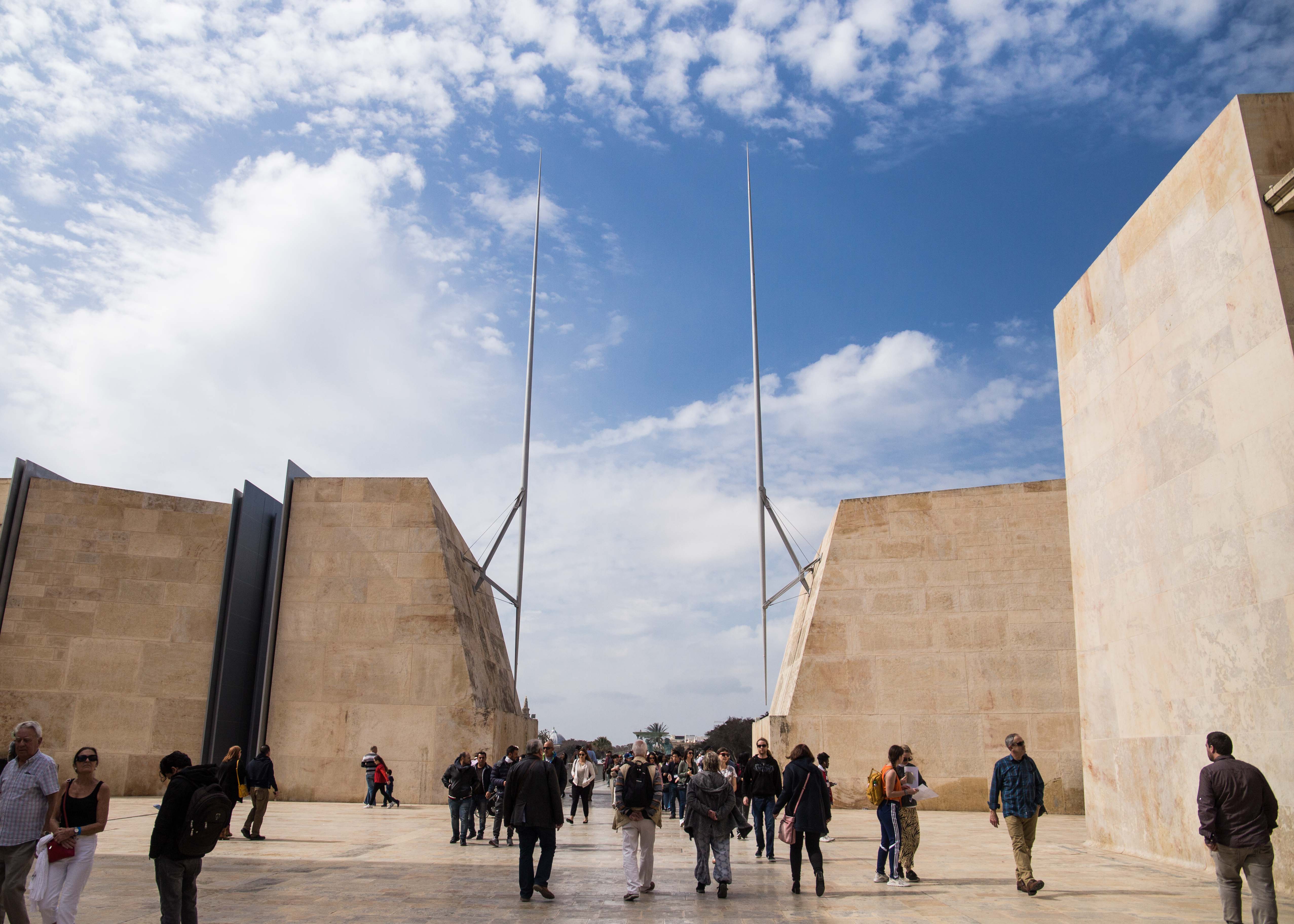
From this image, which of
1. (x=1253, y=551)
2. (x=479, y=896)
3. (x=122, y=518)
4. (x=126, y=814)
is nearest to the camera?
(x=479, y=896)

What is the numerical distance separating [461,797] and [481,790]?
0.44 meters

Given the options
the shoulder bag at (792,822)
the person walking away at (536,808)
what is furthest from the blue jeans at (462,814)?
the shoulder bag at (792,822)

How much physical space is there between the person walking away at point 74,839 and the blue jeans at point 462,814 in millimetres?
7053

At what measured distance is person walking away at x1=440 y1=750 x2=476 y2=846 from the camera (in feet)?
40.6

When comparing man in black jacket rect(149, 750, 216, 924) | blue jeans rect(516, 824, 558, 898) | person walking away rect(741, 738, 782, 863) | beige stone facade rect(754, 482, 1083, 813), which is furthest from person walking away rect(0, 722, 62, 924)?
beige stone facade rect(754, 482, 1083, 813)

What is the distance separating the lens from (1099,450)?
39.4ft

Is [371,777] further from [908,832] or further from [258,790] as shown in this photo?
[908,832]

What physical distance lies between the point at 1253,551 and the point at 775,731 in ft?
42.8

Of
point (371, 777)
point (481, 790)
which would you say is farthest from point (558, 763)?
point (371, 777)

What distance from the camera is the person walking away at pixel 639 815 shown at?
8023 mm

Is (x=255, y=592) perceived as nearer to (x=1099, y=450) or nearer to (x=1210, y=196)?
(x=1099, y=450)

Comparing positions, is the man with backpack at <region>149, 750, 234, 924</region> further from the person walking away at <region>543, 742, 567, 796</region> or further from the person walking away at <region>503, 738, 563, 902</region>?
the person walking away at <region>543, 742, 567, 796</region>

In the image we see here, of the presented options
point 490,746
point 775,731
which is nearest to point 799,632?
point 775,731

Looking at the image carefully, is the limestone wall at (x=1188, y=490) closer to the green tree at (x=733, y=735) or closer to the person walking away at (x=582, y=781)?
the person walking away at (x=582, y=781)
